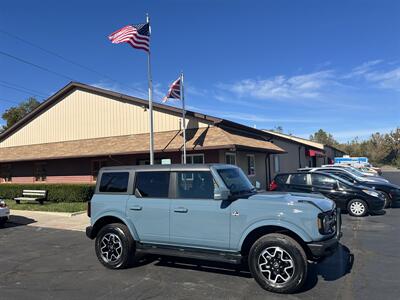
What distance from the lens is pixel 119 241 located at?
269 inches

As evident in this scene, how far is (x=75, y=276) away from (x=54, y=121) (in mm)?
20695

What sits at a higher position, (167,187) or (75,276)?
(167,187)

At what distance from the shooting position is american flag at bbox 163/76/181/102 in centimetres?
1700

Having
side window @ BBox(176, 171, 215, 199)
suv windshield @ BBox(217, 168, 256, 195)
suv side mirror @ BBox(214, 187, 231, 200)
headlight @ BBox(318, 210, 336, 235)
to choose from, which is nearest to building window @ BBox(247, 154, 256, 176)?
suv windshield @ BBox(217, 168, 256, 195)

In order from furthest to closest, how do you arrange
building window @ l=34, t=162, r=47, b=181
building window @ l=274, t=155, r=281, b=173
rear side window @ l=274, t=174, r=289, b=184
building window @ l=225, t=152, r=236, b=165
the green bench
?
building window @ l=274, t=155, r=281, b=173
building window @ l=34, t=162, r=47, b=181
building window @ l=225, t=152, r=236, b=165
the green bench
rear side window @ l=274, t=174, r=289, b=184

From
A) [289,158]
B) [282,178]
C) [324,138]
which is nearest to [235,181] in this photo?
[282,178]

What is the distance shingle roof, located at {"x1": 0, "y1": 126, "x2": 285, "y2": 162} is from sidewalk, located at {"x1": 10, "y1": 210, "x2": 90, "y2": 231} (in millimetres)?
5250

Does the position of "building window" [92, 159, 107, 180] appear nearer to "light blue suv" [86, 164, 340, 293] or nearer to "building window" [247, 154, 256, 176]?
"building window" [247, 154, 256, 176]

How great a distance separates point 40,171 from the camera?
25.0m

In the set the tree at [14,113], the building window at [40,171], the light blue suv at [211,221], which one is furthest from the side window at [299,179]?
the tree at [14,113]

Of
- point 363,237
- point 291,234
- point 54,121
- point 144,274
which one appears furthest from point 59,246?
point 54,121

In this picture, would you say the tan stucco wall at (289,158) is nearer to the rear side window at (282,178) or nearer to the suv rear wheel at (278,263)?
the rear side window at (282,178)

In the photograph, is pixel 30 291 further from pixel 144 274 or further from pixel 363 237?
pixel 363 237

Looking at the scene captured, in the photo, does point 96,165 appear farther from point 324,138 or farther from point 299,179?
point 324,138
